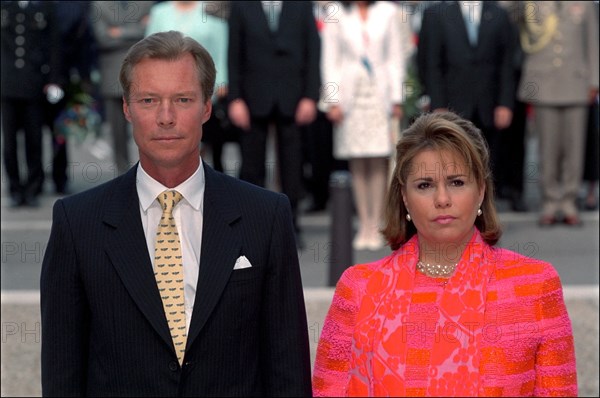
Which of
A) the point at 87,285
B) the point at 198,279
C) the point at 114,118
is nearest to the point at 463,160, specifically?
the point at 198,279

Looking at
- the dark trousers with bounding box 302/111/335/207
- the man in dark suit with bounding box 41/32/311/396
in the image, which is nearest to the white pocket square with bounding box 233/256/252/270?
the man in dark suit with bounding box 41/32/311/396

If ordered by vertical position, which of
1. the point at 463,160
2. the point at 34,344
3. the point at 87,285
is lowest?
the point at 34,344

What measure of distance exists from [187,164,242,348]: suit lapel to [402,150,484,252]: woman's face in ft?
1.79

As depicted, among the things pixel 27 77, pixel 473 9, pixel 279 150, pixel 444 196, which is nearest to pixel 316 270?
pixel 279 150

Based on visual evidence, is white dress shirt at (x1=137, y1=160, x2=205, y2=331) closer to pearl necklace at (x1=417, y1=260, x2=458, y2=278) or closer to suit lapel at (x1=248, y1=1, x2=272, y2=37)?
pearl necklace at (x1=417, y1=260, x2=458, y2=278)

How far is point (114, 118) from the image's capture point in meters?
12.0

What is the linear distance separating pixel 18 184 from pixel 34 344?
5.36 metres

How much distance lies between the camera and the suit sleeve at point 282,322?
12.6ft

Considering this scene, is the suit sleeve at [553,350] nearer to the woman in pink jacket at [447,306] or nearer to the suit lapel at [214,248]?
the woman in pink jacket at [447,306]

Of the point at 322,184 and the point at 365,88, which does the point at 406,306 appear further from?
the point at 322,184

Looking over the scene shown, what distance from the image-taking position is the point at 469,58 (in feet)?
34.5

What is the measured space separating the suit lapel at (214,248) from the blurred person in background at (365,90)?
6100mm

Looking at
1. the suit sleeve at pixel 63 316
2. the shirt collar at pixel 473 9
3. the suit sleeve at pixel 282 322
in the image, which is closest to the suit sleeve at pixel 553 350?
the suit sleeve at pixel 282 322

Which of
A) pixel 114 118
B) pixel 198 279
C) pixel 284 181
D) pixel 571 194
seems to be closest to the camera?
pixel 198 279
